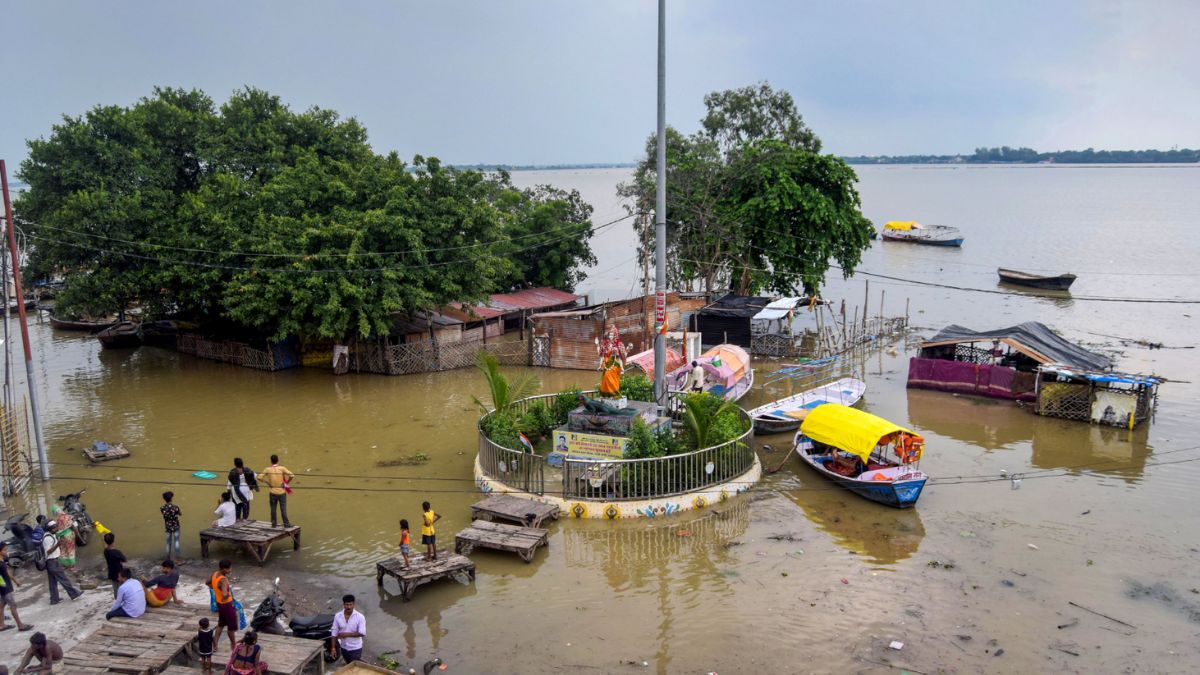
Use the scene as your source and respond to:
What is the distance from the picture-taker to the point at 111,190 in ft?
95.2

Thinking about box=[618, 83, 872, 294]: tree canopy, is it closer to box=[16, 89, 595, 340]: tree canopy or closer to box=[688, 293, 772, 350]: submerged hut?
box=[688, 293, 772, 350]: submerged hut

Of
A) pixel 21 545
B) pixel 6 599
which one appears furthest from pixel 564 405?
pixel 6 599

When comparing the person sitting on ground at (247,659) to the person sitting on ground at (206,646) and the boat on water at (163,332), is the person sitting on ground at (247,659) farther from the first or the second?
the boat on water at (163,332)

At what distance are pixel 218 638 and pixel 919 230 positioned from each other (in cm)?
8253

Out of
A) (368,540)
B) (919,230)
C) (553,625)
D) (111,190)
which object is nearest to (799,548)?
(553,625)

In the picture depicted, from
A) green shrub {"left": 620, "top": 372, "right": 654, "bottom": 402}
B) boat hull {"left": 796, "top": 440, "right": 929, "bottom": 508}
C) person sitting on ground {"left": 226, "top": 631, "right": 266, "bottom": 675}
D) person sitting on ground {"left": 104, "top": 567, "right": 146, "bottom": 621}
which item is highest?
green shrub {"left": 620, "top": 372, "right": 654, "bottom": 402}

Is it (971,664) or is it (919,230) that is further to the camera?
(919,230)

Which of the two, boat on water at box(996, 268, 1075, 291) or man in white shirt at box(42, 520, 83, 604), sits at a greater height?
boat on water at box(996, 268, 1075, 291)

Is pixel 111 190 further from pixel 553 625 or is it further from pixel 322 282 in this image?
pixel 553 625

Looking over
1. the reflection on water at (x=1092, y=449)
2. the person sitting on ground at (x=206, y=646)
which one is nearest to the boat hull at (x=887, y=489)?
the reflection on water at (x=1092, y=449)

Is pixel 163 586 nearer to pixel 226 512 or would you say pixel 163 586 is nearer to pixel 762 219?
pixel 226 512

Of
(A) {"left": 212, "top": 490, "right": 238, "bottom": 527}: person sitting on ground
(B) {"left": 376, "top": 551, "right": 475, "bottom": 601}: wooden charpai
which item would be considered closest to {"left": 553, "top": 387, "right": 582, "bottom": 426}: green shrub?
(B) {"left": 376, "top": 551, "right": 475, "bottom": 601}: wooden charpai

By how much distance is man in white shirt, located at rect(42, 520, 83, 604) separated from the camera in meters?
11.8

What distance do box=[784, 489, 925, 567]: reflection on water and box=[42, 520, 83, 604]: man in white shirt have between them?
498 inches
